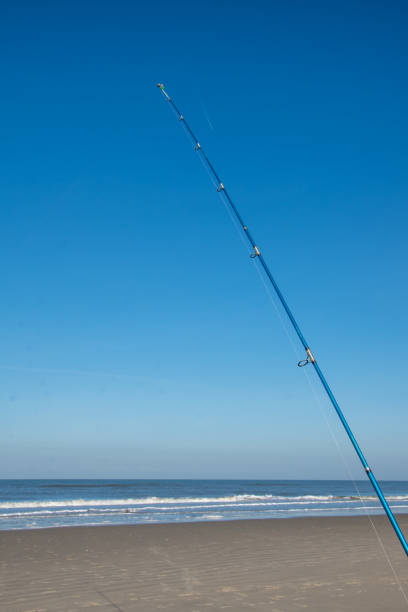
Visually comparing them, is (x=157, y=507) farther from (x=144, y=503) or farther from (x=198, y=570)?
(x=198, y=570)

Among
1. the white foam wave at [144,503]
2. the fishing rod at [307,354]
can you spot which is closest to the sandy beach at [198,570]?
the fishing rod at [307,354]

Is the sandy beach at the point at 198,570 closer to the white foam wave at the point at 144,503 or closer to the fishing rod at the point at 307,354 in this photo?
the fishing rod at the point at 307,354

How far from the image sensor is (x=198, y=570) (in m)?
7.91

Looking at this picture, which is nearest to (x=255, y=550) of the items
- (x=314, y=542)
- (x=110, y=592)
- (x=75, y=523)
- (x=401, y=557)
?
(x=314, y=542)

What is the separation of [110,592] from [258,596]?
1901 millimetres

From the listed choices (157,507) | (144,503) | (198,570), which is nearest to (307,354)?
(198,570)

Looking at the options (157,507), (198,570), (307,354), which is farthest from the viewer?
(157,507)

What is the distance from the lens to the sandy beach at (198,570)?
236 inches

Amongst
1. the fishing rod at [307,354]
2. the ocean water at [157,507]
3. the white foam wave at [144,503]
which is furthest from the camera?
the white foam wave at [144,503]

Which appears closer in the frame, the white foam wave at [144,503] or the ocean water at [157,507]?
the ocean water at [157,507]

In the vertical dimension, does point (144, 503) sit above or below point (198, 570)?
above

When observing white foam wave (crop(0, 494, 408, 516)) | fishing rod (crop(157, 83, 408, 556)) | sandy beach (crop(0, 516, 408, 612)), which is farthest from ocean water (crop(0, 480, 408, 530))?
fishing rod (crop(157, 83, 408, 556))

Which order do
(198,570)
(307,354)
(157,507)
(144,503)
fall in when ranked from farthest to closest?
(144,503)
(157,507)
(198,570)
(307,354)

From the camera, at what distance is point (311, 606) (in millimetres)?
5789
